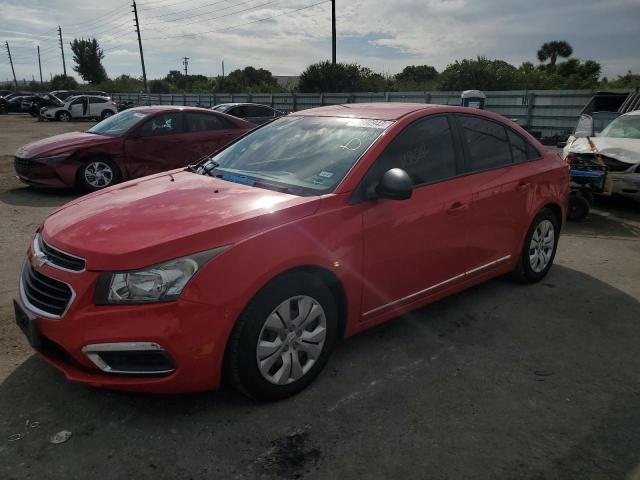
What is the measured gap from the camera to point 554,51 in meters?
64.2

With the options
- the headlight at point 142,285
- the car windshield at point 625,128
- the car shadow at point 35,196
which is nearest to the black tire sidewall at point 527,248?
the headlight at point 142,285

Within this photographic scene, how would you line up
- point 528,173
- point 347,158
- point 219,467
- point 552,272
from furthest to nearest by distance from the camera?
point 552,272
point 528,173
point 347,158
point 219,467

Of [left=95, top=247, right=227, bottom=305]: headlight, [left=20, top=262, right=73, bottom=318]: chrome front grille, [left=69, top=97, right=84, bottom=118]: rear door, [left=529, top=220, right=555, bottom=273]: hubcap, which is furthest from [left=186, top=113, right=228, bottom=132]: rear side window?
[left=69, top=97, right=84, bottom=118]: rear door

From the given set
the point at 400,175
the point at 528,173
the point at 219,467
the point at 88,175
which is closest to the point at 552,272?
the point at 528,173

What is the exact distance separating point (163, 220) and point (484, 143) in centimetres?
260

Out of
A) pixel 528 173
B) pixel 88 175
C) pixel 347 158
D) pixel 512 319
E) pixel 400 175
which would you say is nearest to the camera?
pixel 400 175

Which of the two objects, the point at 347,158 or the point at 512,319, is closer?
the point at 347,158

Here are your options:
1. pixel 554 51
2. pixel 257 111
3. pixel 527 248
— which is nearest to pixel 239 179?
pixel 527 248

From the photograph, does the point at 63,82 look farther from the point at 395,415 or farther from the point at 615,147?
the point at 395,415

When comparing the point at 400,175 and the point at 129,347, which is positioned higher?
the point at 400,175

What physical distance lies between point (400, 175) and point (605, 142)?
6.93m

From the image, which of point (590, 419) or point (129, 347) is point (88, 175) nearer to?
point (129, 347)

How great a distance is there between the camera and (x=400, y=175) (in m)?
2.97

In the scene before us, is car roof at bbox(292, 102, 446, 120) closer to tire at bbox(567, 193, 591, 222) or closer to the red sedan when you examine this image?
tire at bbox(567, 193, 591, 222)
